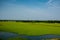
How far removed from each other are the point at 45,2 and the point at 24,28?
0.50 m

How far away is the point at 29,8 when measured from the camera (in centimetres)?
196

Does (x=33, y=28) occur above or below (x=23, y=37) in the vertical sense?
above

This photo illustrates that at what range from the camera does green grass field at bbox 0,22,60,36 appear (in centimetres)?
190

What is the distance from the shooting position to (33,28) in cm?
192

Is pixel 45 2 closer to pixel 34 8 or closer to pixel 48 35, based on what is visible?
pixel 34 8

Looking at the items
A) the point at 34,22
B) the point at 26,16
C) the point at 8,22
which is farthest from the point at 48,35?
the point at 8,22

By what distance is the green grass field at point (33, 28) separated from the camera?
1896 mm

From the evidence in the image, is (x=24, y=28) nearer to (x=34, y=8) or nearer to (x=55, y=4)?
(x=34, y=8)

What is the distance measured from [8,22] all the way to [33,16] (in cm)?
39

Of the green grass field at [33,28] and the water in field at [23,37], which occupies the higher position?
the green grass field at [33,28]

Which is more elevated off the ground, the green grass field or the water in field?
the green grass field

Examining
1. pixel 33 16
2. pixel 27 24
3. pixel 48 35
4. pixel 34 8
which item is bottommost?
pixel 48 35

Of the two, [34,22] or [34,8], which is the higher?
[34,8]

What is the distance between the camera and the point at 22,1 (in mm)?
1963
